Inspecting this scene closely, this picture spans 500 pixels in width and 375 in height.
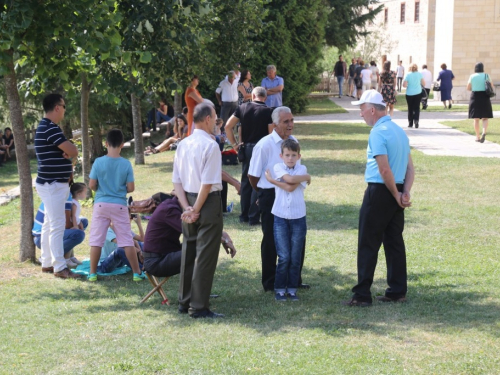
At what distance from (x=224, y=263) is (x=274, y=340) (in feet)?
9.77

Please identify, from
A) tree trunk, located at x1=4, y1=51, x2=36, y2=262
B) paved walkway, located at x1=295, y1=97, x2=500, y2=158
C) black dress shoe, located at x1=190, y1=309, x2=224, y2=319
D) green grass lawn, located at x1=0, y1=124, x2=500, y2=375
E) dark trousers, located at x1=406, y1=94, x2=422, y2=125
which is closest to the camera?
green grass lawn, located at x1=0, y1=124, x2=500, y2=375

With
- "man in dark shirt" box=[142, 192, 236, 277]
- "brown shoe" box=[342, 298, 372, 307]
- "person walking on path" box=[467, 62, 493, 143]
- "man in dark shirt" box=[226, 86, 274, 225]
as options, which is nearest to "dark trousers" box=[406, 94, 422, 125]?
"person walking on path" box=[467, 62, 493, 143]

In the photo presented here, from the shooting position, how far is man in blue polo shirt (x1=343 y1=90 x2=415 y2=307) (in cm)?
652

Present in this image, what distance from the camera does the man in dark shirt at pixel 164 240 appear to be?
6.92m

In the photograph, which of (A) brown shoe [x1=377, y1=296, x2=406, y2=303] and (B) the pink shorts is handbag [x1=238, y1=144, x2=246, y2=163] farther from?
(A) brown shoe [x1=377, y1=296, x2=406, y2=303]

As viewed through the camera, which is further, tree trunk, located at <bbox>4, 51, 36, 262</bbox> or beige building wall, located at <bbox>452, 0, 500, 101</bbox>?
beige building wall, located at <bbox>452, 0, 500, 101</bbox>

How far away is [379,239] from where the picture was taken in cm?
675

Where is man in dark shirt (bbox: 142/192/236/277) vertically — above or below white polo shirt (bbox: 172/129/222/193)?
below

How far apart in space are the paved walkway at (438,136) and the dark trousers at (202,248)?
1143 cm

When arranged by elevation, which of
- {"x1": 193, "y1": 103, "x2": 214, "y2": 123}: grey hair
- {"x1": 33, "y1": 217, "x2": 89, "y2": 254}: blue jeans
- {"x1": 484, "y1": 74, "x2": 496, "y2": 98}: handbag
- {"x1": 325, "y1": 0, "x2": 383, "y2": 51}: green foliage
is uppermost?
{"x1": 325, "y1": 0, "x2": 383, "y2": 51}: green foliage

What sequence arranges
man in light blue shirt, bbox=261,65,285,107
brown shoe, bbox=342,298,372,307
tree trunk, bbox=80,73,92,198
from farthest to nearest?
man in light blue shirt, bbox=261,65,285,107, tree trunk, bbox=80,73,92,198, brown shoe, bbox=342,298,372,307

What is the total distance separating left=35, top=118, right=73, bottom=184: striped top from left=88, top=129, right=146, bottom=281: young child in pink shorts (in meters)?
0.39

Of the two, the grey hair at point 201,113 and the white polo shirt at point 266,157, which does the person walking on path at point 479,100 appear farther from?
the grey hair at point 201,113

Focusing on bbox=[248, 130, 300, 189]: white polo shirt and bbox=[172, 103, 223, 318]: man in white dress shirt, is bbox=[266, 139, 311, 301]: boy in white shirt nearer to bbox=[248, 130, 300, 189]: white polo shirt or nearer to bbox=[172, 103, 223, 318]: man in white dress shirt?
bbox=[248, 130, 300, 189]: white polo shirt
